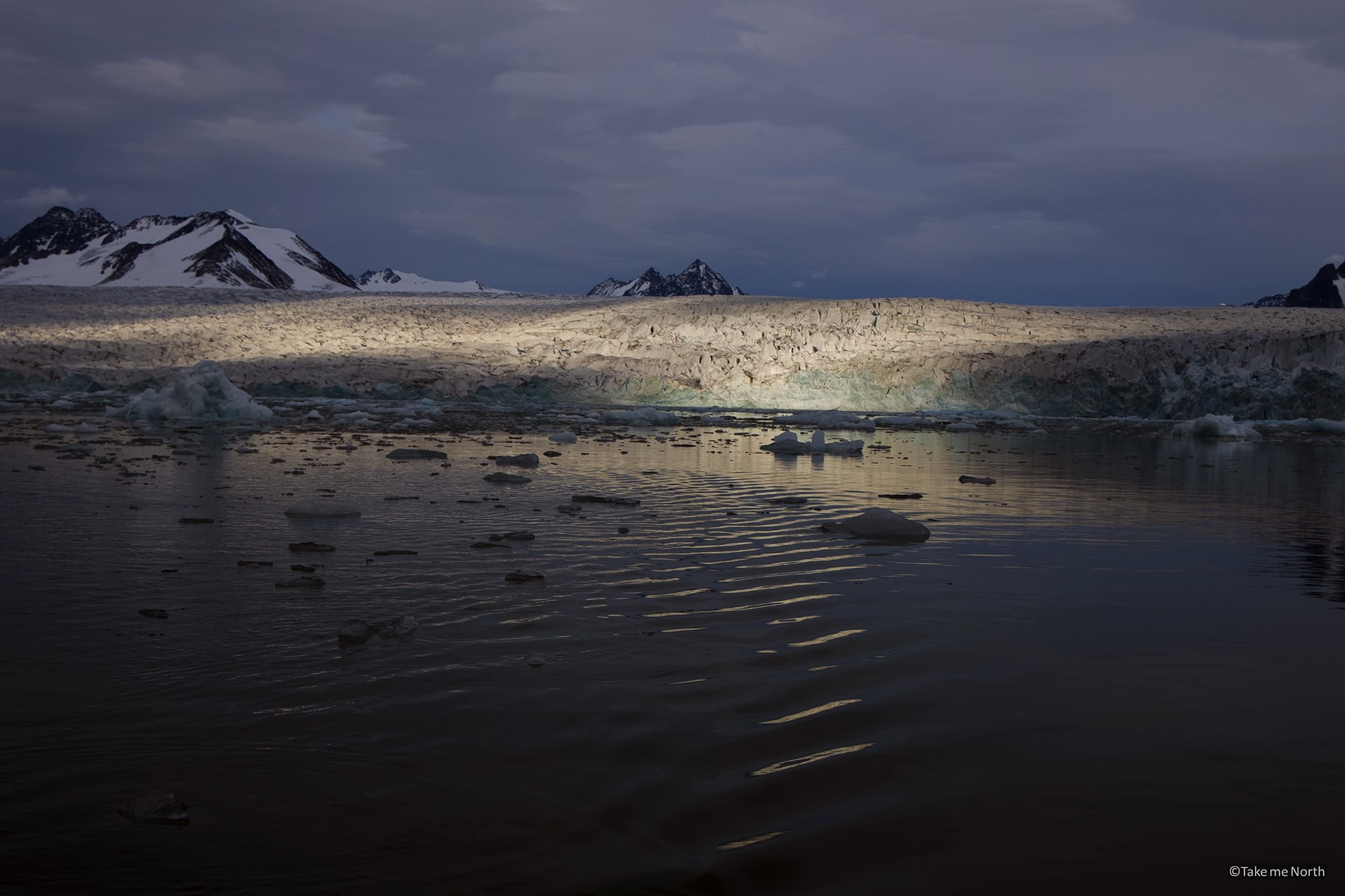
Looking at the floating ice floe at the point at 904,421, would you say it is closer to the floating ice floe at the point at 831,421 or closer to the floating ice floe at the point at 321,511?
the floating ice floe at the point at 831,421

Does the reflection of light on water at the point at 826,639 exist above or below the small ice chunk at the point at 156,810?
below

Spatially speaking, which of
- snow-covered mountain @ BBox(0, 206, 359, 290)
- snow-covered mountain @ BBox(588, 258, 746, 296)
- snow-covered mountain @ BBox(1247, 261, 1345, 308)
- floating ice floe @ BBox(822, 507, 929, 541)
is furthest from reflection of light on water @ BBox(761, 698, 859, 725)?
snow-covered mountain @ BBox(588, 258, 746, 296)

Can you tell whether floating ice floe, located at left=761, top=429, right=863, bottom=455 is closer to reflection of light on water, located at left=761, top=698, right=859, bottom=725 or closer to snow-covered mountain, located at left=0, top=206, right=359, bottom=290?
reflection of light on water, located at left=761, top=698, right=859, bottom=725

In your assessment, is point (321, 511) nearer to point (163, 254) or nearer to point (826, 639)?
point (826, 639)

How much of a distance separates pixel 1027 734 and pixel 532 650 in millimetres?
1618

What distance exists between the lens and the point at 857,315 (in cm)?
3594

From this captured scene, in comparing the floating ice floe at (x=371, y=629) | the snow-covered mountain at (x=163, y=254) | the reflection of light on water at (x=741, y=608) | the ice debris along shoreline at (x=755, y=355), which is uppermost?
the snow-covered mountain at (x=163, y=254)

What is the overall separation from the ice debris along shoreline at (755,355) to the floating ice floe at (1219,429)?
235 inches

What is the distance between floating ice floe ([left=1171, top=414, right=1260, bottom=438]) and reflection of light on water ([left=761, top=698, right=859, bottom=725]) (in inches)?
864

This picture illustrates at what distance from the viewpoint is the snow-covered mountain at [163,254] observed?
3976 inches

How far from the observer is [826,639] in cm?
329

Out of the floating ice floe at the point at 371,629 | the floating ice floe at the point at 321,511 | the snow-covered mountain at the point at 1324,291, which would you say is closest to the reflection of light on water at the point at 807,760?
the floating ice floe at the point at 371,629

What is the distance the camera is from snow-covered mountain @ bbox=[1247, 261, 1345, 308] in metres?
62.5

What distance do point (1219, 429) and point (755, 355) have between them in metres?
15.9
